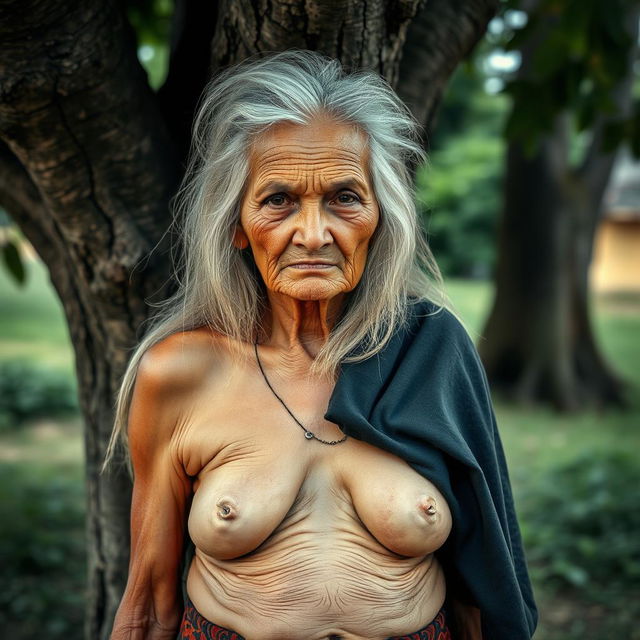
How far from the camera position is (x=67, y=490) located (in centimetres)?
586

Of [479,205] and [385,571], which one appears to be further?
[479,205]

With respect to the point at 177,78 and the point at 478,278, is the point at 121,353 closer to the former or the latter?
the point at 177,78

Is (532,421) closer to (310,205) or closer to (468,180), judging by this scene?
(310,205)

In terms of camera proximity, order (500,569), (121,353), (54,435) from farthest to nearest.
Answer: (54,435)
(121,353)
(500,569)

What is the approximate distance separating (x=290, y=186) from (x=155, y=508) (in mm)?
888

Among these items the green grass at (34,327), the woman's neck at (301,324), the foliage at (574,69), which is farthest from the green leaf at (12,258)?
the green grass at (34,327)

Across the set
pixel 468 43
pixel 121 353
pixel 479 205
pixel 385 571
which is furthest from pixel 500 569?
pixel 479 205

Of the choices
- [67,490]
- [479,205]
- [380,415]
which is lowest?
[479,205]

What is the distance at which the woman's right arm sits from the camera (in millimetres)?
2053

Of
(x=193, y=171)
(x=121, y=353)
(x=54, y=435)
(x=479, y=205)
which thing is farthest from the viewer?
(x=479, y=205)

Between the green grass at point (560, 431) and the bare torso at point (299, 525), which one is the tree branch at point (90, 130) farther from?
the green grass at point (560, 431)

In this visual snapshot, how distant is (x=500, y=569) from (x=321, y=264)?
0.88m

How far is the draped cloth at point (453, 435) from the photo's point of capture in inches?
77.2

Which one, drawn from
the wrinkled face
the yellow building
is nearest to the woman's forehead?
the wrinkled face
